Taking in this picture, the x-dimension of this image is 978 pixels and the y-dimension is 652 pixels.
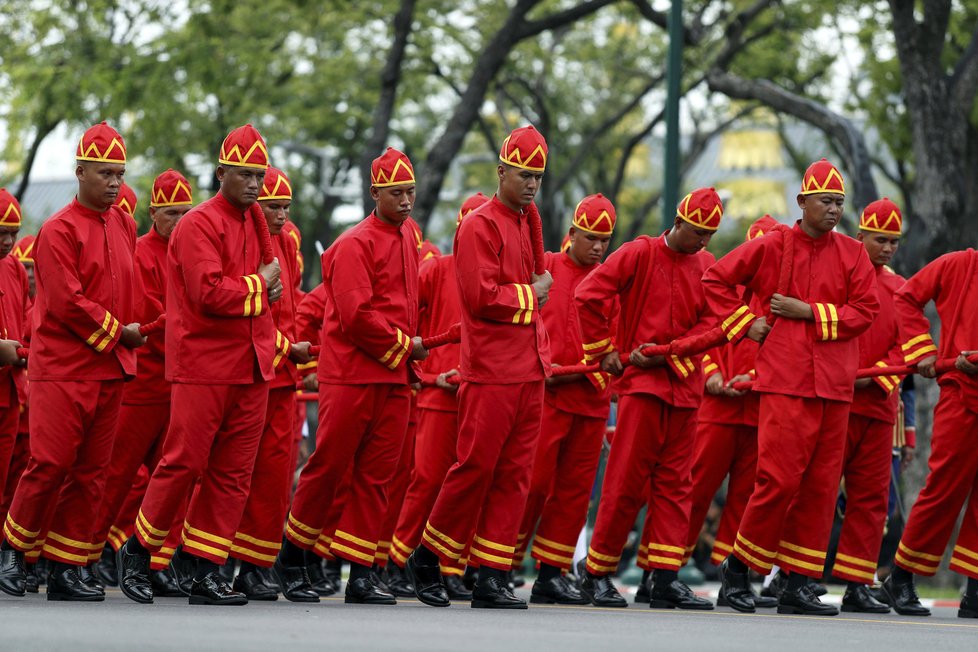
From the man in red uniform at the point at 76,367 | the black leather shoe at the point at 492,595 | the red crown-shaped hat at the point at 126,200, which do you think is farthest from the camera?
the red crown-shaped hat at the point at 126,200

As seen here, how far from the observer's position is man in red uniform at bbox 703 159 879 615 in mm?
10586

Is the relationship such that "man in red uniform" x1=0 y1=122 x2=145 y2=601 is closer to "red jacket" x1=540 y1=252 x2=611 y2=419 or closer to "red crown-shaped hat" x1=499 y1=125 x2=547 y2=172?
"red crown-shaped hat" x1=499 y1=125 x2=547 y2=172

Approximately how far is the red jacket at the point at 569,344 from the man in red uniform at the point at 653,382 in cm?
30

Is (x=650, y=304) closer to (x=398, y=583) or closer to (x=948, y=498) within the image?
(x=948, y=498)

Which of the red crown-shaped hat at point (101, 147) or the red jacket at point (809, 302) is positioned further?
the red jacket at point (809, 302)

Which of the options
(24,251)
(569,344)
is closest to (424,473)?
(569,344)

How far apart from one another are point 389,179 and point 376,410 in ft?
4.11

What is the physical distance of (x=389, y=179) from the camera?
1038 cm

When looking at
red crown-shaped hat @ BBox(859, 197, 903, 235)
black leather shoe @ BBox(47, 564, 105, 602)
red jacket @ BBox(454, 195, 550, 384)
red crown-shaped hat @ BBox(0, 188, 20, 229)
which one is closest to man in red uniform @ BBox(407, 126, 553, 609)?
red jacket @ BBox(454, 195, 550, 384)

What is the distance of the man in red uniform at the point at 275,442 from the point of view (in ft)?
34.5

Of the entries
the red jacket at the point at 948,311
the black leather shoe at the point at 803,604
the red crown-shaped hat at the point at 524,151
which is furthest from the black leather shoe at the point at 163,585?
the red jacket at the point at 948,311

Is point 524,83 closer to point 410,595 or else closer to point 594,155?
point 594,155

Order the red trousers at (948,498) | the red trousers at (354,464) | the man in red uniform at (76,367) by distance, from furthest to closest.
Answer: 1. the red trousers at (948,498)
2. the red trousers at (354,464)
3. the man in red uniform at (76,367)

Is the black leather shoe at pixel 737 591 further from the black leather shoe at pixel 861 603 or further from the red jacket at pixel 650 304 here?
the red jacket at pixel 650 304
